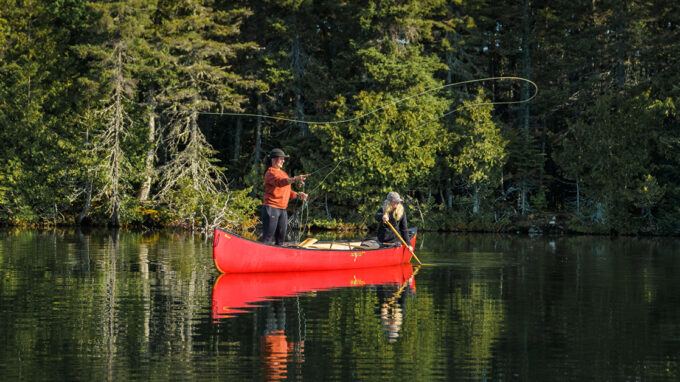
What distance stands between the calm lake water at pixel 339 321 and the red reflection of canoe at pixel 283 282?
0.04 metres

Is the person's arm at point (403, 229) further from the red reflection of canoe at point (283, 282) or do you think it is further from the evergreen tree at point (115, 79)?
the evergreen tree at point (115, 79)

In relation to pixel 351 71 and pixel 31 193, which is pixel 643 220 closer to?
pixel 351 71

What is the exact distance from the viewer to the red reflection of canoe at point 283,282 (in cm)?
1452

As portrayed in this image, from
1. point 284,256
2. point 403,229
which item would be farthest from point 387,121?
point 284,256

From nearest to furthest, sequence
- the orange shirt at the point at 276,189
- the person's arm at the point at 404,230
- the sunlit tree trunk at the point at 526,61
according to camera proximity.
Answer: the orange shirt at the point at 276,189 < the person's arm at the point at 404,230 < the sunlit tree trunk at the point at 526,61

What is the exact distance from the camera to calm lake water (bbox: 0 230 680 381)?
9.44 m

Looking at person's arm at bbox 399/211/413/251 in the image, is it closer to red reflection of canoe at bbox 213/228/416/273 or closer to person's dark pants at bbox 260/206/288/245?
red reflection of canoe at bbox 213/228/416/273

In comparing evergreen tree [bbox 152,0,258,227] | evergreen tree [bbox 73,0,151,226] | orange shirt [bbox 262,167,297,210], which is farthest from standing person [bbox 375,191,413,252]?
evergreen tree [bbox 73,0,151,226]

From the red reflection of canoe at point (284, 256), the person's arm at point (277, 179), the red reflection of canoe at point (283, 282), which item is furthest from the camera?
the person's arm at point (277, 179)

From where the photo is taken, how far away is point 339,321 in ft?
41.1

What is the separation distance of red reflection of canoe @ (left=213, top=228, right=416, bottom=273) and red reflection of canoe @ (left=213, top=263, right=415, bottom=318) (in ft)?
0.49

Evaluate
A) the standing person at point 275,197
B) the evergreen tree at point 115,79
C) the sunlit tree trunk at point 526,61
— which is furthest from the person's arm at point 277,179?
the sunlit tree trunk at point 526,61

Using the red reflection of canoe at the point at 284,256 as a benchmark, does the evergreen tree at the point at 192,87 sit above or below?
above

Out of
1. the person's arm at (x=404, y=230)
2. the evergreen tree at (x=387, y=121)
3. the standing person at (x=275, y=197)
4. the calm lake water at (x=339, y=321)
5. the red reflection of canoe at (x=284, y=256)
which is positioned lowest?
the calm lake water at (x=339, y=321)
